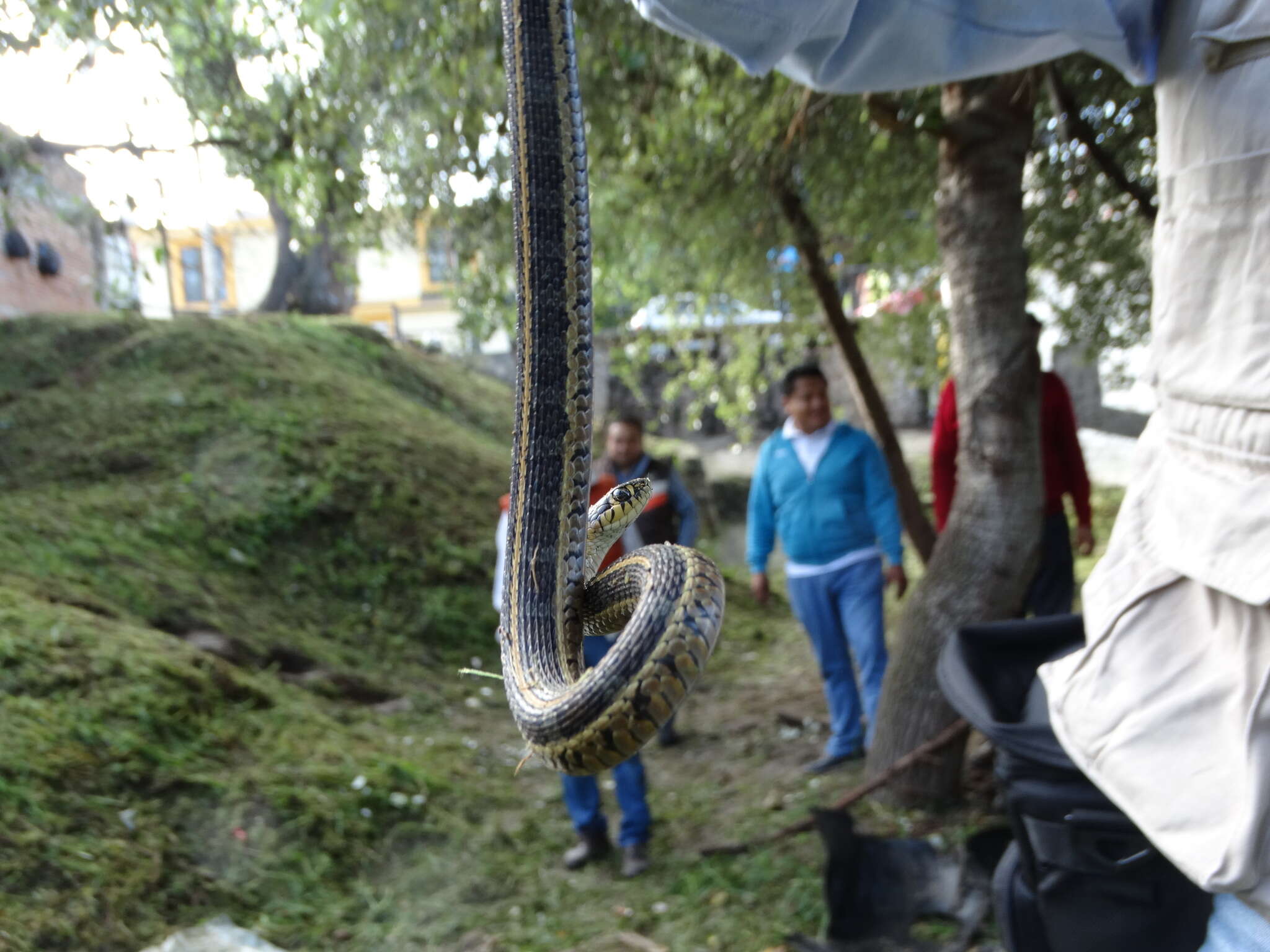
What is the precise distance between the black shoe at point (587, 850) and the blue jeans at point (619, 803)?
0.03 m

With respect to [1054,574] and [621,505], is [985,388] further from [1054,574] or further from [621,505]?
[621,505]

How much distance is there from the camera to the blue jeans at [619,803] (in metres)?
4.25

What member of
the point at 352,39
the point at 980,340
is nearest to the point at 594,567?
the point at 980,340

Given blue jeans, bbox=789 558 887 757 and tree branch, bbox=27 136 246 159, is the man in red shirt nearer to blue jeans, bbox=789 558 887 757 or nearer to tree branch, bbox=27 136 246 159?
blue jeans, bbox=789 558 887 757

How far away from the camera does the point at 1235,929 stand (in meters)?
1.30

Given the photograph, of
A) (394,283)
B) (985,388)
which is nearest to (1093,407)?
(985,388)

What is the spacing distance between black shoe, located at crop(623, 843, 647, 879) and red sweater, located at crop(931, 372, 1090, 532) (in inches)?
84.6

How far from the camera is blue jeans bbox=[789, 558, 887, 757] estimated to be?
4.95 metres

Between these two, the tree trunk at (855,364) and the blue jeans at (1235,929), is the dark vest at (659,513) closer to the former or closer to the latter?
the tree trunk at (855,364)

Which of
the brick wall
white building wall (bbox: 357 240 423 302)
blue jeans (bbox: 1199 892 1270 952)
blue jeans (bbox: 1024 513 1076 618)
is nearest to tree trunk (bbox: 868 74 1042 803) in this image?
blue jeans (bbox: 1024 513 1076 618)

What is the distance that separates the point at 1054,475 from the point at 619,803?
2.71 m

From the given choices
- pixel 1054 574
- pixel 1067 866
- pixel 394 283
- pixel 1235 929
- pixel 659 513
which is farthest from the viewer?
pixel 394 283

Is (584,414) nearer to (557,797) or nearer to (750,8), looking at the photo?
(750,8)

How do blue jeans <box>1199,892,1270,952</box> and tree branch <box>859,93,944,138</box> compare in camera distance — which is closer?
blue jeans <box>1199,892,1270,952</box>
